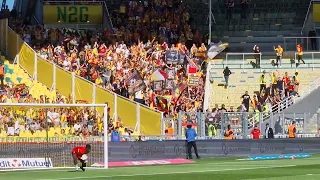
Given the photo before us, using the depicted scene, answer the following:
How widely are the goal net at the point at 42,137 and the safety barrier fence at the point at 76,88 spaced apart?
26.7 feet

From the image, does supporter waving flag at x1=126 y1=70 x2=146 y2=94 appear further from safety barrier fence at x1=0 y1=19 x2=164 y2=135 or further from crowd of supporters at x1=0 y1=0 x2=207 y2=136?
safety barrier fence at x1=0 y1=19 x2=164 y2=135

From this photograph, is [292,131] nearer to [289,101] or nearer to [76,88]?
[289,101]

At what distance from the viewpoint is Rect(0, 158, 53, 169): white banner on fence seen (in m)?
30.4

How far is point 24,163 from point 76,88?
1312cm

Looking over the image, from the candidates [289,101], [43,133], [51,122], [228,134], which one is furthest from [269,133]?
[43,133]

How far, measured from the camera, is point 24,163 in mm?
30641

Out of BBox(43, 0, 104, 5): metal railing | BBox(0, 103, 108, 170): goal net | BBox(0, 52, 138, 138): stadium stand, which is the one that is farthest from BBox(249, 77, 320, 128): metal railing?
BBox(43, 0, 104, 5): metal railing

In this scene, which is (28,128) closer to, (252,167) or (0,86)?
(252,167)

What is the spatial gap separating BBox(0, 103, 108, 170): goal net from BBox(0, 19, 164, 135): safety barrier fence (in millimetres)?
8143

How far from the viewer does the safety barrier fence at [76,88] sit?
41531 mm

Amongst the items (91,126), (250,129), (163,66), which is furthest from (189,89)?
(91,126)

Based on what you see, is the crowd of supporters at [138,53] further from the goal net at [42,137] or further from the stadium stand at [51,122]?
the goal net at [42,137]

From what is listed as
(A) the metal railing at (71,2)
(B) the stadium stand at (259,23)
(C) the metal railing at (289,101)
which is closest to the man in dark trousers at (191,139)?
(C) the metal railing at (289,101)

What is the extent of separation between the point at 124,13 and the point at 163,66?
7.56m
